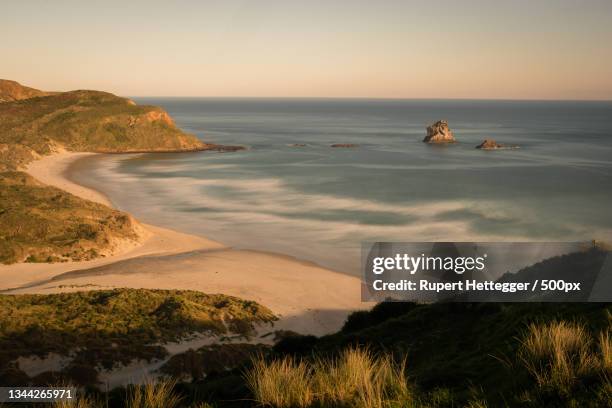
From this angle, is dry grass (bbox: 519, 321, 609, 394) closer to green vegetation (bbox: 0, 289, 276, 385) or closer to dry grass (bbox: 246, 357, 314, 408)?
dry grass (bbox: 246, 357, 314, 408)

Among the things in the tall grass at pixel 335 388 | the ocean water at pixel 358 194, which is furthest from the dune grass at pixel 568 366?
the ocean water at pixel 358 194

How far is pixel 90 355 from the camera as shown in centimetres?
1956

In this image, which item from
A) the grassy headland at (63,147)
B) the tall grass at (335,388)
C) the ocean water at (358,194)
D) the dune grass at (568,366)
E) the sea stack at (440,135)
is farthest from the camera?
the sea stack at (440,135)

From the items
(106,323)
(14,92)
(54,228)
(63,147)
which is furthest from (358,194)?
(14,92)

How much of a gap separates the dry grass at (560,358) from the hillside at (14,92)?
6047 inches

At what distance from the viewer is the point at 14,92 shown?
14438cm

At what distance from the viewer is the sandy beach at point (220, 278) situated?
2745 cm

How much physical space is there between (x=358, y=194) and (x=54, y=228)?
35345 mm

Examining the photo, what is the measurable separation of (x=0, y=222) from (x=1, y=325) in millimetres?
19921

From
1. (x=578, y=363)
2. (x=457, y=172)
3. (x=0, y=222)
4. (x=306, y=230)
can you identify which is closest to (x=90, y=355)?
(x=578, y=363)

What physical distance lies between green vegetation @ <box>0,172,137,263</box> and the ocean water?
615cm

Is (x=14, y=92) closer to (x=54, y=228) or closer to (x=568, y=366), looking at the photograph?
(x=54, y=228)

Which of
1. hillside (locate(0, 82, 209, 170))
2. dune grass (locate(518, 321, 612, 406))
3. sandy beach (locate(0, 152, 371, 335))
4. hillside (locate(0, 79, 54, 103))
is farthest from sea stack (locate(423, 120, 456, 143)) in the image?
dune grass (locate(518, 321, 612, 406))

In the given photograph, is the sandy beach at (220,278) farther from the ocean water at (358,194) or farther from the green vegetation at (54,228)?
the ocean water at (358,194)
